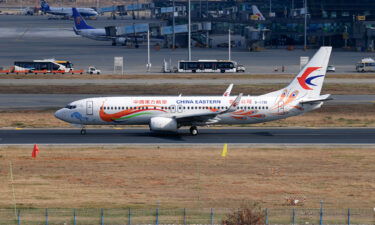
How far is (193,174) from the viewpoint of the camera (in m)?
51.7

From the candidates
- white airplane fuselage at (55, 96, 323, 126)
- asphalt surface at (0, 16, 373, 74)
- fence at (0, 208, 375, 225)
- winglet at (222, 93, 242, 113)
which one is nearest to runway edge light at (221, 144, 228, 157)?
winglet at (222, 93, 242, 113)

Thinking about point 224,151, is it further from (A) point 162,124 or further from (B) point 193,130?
(B) point 193,130

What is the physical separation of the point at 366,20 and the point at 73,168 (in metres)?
148

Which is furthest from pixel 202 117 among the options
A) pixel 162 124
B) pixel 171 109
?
pixel 162 124

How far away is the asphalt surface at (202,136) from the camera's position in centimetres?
6462

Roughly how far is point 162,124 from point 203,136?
13.3ft

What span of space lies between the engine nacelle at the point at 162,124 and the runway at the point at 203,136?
0.90 meters

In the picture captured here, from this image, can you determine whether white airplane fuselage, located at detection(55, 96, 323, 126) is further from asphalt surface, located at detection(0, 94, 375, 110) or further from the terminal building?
the terminal building

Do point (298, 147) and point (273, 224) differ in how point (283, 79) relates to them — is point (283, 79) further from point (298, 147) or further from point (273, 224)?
point (273, 224)

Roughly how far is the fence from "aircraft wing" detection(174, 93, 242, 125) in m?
24.8

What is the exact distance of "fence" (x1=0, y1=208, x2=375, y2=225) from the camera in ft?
123

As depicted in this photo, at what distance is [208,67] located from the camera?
131 meters

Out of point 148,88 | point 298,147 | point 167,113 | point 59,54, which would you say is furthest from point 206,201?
point 59,54

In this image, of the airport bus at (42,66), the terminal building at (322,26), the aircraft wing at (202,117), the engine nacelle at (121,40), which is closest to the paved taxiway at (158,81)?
the airport bus at (42,66)
